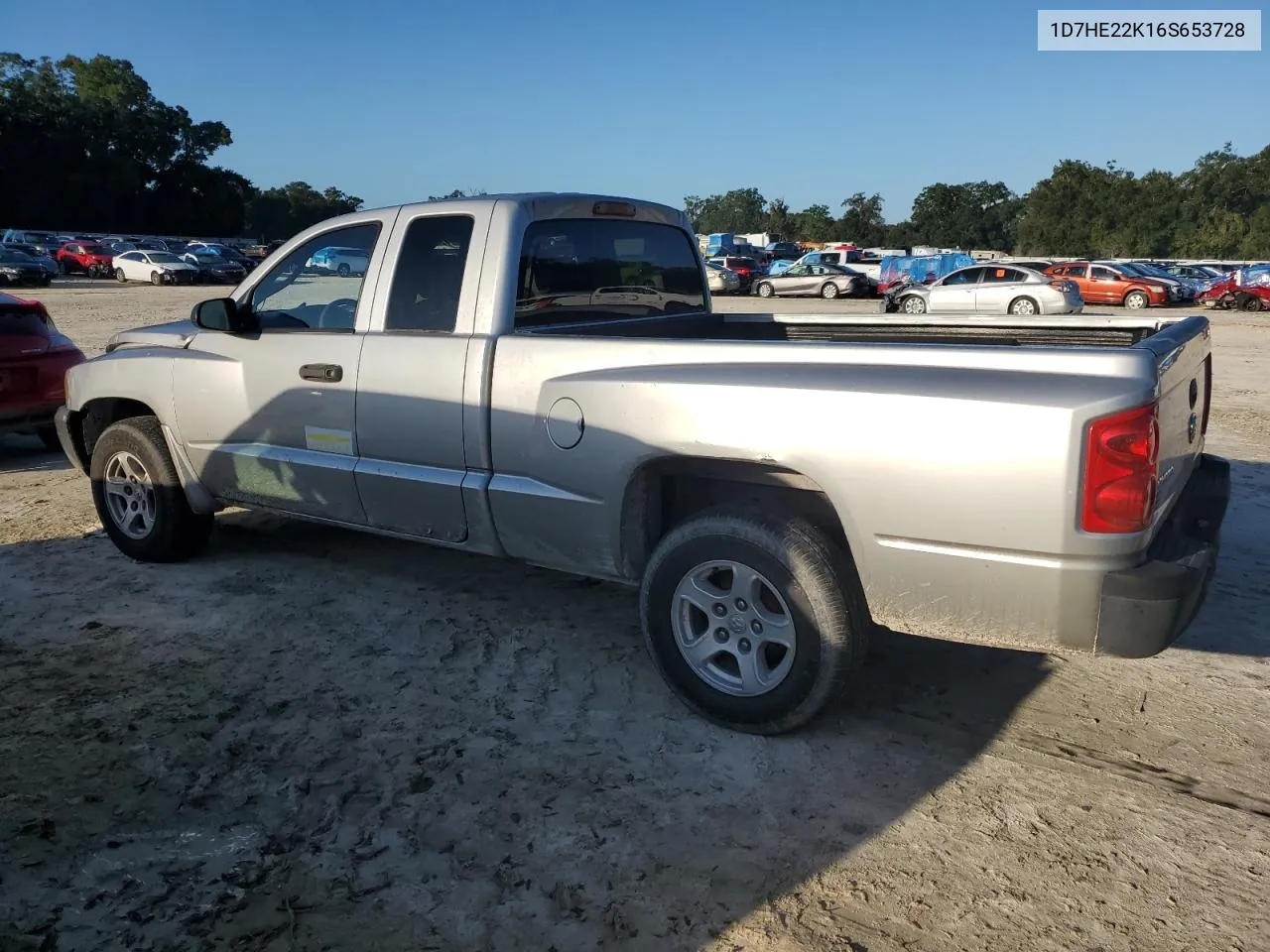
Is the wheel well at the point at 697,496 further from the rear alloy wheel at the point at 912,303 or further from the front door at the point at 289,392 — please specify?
the rear alloy wheel at the point at 912,303

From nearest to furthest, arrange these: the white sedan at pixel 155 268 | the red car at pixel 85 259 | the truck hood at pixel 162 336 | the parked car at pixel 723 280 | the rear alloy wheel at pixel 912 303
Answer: the truck hood at pixel 162 336 < the rear alloy wheel at pixel 912 303 < the parked car at pixel 723 280 < the white sedan at pixel 155 268 < the red car at pixel 85 259

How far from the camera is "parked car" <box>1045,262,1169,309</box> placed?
29.5 m

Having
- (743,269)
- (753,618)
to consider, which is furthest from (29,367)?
(743,269)

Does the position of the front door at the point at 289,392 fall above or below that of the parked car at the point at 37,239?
below

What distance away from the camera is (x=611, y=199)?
4.68 m

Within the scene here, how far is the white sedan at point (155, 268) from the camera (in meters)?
40.3

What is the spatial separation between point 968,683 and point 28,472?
767cm

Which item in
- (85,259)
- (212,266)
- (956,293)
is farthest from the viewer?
(85,259)

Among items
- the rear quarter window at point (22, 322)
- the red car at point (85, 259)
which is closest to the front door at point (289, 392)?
the rear quarter window at point (22, 322)

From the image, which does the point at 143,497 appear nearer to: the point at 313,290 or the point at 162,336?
the point at 162,336

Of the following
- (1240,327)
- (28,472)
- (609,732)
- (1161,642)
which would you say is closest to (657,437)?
(609,732)

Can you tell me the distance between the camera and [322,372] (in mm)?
4527

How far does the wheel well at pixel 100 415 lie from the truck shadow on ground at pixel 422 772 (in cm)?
108

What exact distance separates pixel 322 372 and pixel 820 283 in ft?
110
